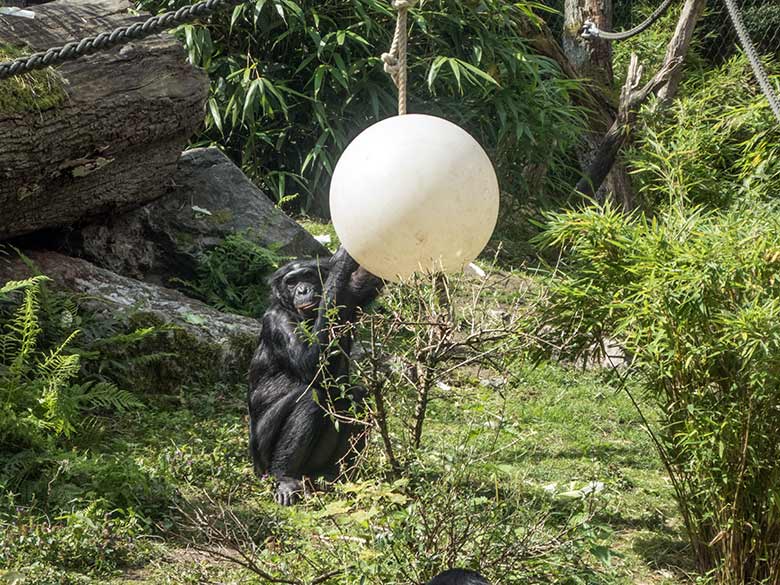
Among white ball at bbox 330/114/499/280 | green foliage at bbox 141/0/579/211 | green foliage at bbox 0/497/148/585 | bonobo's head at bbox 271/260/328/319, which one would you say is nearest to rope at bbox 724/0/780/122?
white ball at bbox 330/114/499/280

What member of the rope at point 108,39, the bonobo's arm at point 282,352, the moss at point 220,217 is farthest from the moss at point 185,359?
the rope at point 108,39

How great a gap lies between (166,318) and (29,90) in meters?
1.37

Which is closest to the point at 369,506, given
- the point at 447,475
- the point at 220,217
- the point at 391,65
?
the point at 447,475

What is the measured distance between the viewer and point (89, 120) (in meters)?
5.74

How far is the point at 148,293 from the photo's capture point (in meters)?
6.18

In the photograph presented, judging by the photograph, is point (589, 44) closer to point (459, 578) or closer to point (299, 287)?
point (299, 287)

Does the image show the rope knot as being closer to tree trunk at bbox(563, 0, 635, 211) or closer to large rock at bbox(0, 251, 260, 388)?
large rock at bbox(0, 251, 260, 388)

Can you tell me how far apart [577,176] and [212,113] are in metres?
3.69

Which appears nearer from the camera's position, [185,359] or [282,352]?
[282,352]

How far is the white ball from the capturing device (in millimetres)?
2762

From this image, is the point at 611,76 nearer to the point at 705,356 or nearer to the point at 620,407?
the point at 620,407

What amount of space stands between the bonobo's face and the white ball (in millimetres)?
1595

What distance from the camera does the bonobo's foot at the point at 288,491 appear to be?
4.56 metres

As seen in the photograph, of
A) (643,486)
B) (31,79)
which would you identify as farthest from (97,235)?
(643,486)
